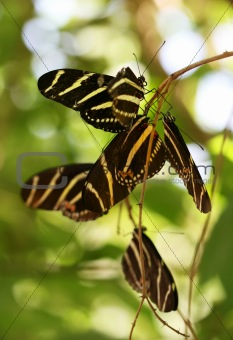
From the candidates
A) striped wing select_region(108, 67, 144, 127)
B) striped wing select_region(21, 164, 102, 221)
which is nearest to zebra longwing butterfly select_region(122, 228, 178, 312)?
striped wing select_region(21, 164, 102, 221)

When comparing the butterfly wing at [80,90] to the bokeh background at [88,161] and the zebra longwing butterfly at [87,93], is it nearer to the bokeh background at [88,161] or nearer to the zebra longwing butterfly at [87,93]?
the zebra longwing butterfly at [87,93]

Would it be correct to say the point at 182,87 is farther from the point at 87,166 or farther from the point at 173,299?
the point at 173,299

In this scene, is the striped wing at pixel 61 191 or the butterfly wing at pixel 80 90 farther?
the striped wing at pixel 61 191

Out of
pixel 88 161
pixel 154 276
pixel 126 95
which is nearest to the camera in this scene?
pixel 126 95

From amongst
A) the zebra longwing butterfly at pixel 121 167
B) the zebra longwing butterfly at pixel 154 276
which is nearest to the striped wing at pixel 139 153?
the zebra longwing butterfly at pixel 121 167

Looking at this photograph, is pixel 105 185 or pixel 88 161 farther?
pixel 88 161

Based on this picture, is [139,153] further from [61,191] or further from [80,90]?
[61,191]

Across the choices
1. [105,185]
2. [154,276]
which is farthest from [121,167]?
[154,276]

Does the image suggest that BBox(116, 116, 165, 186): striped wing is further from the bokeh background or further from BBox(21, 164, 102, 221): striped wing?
the bokeh background
